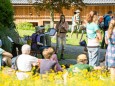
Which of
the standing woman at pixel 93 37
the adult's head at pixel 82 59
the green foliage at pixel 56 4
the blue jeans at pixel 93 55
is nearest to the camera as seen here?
the adult's head at pixel 82 59

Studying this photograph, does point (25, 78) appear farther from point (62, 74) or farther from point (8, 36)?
point (8, 36)

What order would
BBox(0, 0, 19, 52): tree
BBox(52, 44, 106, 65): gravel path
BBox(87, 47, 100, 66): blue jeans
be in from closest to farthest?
BBox(87, 47, 100, 66): blue jeans, BBox(0, 0, 19, 52): tree, BBox(52, 44, 106, 65): gravel path

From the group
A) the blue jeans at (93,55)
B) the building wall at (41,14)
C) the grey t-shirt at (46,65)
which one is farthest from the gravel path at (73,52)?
the building wall at (41,14)

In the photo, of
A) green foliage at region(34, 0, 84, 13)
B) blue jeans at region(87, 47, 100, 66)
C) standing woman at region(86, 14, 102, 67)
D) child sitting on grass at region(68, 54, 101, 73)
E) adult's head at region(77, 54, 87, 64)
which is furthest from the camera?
green foliage at region(34, 0, 84, 13)

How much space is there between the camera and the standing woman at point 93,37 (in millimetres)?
13992

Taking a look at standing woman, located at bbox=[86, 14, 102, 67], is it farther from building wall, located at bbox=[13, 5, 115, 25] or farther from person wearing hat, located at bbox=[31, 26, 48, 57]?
building wall, located at bbox=[13, 5, 115, 25]

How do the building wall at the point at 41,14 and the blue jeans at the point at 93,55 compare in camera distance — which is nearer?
the blue jeans at the point at 93,55

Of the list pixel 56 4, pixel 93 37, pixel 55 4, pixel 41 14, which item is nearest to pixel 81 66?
pixel 93 37

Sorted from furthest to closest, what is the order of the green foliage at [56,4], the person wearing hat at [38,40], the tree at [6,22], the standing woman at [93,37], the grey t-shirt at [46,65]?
the green foliage at [56,4] → the tree at [6,22] → the person wearing hat at [38,40] → the standing woman at [93,37] → the grey t-shirt at [46,65]

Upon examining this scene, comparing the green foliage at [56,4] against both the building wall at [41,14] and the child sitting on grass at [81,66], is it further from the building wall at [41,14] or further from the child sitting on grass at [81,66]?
the child sitting on grass at [81,66]

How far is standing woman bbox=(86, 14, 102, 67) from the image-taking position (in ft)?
45.9

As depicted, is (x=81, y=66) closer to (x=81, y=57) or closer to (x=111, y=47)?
(x=81, y=57)

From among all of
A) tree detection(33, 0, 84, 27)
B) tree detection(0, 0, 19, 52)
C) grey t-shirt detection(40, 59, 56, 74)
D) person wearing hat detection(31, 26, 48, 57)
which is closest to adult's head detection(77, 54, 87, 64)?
grey t-shirt detection(40, 59, 56, 74)

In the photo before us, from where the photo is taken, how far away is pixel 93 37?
14180 millimetres
